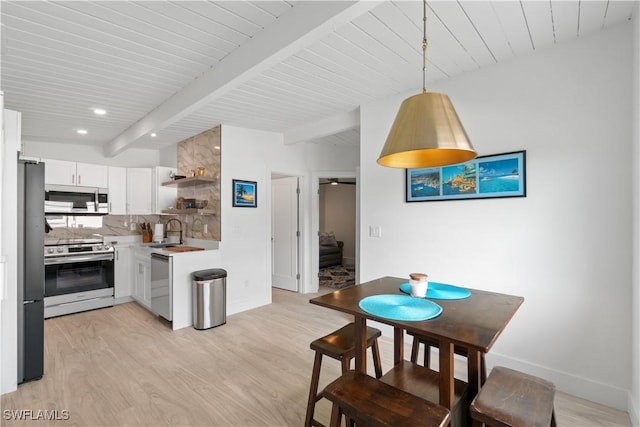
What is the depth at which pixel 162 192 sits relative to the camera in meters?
4.84

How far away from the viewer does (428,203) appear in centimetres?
289

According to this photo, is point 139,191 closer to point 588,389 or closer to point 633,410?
point 588,389

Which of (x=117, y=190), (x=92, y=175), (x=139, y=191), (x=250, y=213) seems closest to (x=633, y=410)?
(x=250, y=213)

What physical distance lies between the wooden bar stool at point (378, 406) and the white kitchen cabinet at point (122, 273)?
4269 millimetres

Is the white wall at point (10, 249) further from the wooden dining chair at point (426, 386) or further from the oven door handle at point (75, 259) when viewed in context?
the wooden dining chair at point (426, 386)

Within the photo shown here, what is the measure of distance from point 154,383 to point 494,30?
3597mm

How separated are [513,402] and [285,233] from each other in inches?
170

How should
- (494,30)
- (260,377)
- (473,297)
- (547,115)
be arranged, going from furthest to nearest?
(260,377) < (547,115) < (494,30) < (473,297)

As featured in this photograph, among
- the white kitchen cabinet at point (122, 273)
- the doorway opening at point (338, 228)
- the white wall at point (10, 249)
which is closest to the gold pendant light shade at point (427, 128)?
the white wall at point (10, 249)

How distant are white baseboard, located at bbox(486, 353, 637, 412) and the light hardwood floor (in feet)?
0.17

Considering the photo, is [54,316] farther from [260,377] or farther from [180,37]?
[180,37]

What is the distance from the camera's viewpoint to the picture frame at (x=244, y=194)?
4.07 meters

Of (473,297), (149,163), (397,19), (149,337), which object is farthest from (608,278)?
(149,163)

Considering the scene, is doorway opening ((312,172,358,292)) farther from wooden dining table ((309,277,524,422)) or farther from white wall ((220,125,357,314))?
wooden dining table ((309,277,524,422))
